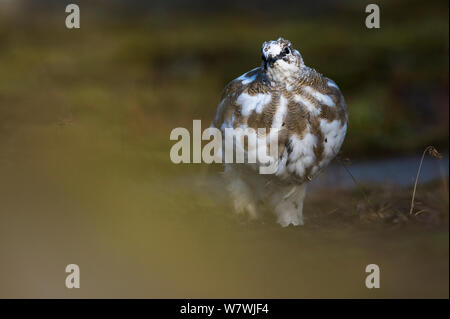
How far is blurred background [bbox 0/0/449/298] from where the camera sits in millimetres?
953

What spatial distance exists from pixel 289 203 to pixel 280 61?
1111mm

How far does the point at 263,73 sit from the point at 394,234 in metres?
2.07

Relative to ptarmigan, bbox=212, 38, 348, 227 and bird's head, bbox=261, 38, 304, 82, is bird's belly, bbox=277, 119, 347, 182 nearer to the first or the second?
ptarmigan, bbox=212, 38, 348, 227

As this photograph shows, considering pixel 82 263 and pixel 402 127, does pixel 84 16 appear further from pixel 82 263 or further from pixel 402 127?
pixel 82 263

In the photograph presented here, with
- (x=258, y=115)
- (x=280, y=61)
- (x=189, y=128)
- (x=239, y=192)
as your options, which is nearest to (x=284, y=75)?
(x=280, y=61)

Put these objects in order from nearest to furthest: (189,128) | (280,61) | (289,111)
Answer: (280,61), (289,111), (189,128)

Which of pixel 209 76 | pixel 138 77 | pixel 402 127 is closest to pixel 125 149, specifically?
pixel 402 127

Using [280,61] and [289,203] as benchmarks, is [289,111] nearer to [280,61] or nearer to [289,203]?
[280,61]

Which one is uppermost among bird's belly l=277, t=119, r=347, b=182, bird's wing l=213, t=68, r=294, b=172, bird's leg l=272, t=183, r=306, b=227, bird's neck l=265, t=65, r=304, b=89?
bird's neck l=265, t=65, r=304, b=89

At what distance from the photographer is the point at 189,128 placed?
634cm

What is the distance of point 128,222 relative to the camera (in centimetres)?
96

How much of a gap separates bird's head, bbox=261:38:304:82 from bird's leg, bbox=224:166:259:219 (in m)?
0.81

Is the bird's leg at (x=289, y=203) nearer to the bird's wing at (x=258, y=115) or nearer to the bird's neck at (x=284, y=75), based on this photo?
the bird's wing at (x=258, y=115)

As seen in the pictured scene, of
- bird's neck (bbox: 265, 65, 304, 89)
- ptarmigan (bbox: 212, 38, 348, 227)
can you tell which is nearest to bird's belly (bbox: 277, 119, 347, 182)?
ptarmigan (bbox: 212, 38, 348, 227)
